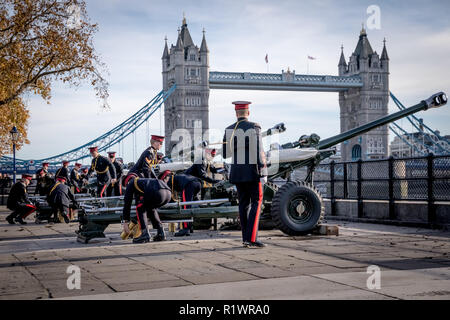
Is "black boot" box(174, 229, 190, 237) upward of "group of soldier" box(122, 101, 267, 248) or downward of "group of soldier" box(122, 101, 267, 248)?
downward

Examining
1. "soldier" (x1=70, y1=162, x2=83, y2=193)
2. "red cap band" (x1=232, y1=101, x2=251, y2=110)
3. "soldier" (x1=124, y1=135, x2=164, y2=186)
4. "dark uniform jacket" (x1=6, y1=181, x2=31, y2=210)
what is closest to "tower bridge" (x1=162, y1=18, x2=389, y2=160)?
"soldier" (x1=70, y1=162, x2=83, y2=193)

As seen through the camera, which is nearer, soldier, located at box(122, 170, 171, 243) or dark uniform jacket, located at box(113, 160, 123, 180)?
soldier, located at box(122, 170, 171, 243)

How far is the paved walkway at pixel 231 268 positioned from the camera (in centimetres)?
379

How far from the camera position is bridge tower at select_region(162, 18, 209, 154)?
102 m

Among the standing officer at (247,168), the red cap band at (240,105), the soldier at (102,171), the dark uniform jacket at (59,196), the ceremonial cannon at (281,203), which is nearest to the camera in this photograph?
the standing officer at (247,168)

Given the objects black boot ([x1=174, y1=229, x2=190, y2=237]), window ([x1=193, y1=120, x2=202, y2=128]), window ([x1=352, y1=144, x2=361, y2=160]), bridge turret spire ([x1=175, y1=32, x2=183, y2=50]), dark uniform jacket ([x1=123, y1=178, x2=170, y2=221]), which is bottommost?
black boot ([x1=174, y1=229, x2=190, y2=237])

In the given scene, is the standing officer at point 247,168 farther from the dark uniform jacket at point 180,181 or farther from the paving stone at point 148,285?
the paving stone at point 148,285

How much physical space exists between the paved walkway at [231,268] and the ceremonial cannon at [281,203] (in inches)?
10.8

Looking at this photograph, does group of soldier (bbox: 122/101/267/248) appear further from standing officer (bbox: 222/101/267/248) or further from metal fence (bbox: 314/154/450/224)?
metal fence (bbox: 314/154/450/224)

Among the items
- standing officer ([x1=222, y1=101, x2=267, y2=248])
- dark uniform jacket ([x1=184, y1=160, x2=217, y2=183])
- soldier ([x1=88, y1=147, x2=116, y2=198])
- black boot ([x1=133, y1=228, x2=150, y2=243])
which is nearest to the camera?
A: standing officer ([x1=222, y1=101, x2=267, y2=248])

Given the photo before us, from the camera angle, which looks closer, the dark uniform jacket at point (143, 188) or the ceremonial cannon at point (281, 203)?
the dark uniform jacket at point (143, 188)

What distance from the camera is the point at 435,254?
18.7 ft

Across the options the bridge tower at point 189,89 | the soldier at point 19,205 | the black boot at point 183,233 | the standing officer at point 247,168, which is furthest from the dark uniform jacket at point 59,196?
the bridge tower at point 189,89
